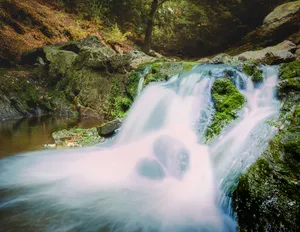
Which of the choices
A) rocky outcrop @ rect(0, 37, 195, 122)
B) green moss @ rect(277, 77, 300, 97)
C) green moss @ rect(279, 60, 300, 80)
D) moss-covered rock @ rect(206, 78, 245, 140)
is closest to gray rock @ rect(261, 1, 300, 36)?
green moss @ rect(279, 60, 300, 80)

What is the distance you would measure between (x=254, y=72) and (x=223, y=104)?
1980 mm

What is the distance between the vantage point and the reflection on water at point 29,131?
5.38 m

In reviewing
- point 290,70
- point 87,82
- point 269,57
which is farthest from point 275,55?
point 87,82

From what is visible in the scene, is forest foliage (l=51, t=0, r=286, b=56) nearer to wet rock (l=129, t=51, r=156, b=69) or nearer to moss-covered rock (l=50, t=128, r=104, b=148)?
wet rock (l=129, t=51, r=156, b=69)

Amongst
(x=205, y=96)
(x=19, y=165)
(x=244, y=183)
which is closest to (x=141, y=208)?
(x=244, y=183)

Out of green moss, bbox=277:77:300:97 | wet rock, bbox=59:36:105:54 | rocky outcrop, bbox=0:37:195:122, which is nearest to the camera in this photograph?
green moss, bbox=277:77:300:97

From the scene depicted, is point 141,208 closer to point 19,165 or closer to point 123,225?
point 123,225

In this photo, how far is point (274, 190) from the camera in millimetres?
2492

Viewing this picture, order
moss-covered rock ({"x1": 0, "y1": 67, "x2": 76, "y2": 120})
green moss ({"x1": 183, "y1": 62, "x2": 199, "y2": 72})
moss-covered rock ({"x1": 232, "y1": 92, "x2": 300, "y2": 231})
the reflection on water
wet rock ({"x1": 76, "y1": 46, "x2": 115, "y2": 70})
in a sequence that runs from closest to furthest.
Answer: moss-covered rock ({"x1": 232, "y1": 92, "x2": 300, "y2": 231}) < the reflection on water < green moss ({"x1": 183, "y1": 62, "x2": 199, "y2": 72}) < moss-covered rock ({"x1": 0, "y1": 67, "x2": 76, "y2": 120}) < wet rock ({"x1": 76, "y1": 46, "x2": 115, "y2": 70})

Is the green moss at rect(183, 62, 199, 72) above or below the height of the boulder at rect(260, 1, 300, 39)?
below

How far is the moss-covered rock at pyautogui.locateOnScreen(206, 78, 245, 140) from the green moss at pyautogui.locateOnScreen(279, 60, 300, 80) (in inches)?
63.8

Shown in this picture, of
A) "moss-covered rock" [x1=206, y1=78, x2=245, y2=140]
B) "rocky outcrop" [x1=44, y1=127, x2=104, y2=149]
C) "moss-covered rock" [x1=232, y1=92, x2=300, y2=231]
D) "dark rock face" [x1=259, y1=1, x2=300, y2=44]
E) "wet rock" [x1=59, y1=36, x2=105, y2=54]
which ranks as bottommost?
"rocky outcrop" [x1=44, y1=127, x2=104, y2=149]

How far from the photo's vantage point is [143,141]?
5.43 meters

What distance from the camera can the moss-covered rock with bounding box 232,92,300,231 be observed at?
231 cm
